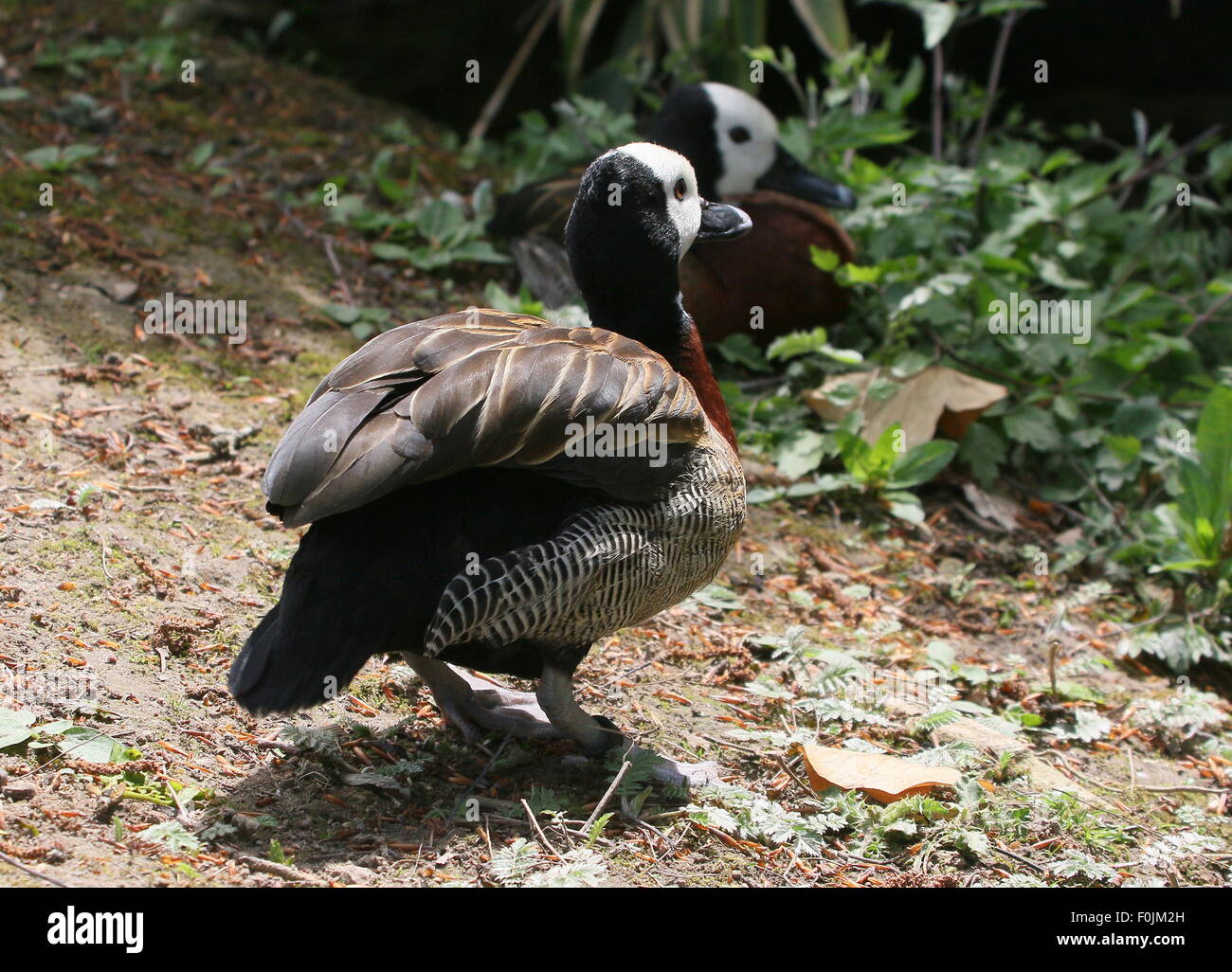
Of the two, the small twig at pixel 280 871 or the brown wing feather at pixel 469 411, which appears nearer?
the small twig at pixel 280 871

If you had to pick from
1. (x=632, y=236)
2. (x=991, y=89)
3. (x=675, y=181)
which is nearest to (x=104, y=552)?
(x=632, y=236)

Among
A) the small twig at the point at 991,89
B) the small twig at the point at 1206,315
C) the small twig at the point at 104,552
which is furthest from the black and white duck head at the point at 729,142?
the small twig at the point at 104,552

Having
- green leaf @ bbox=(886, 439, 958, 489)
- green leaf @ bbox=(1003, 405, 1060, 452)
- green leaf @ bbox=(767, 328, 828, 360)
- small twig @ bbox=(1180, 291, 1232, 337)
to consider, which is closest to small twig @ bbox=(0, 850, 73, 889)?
green leaf @ bbox=(886, 439, 958, 489)

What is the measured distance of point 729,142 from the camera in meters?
6.20

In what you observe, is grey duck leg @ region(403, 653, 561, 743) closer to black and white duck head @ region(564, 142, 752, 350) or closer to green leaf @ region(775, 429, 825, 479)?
black and white duck head @ region(564, 142, 752, 350)

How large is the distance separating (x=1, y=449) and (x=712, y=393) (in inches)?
85.8

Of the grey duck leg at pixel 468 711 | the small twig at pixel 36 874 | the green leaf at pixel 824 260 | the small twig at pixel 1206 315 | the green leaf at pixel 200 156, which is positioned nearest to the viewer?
the small twig at pixel 36 874

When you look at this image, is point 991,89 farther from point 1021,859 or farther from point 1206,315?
point 1021,859

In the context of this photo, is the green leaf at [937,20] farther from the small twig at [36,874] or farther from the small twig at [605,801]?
the small twig at [36,874]

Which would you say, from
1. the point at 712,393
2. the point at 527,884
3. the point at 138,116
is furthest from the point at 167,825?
the point at 138,116

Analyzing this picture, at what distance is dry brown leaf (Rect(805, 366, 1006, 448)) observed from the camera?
16.6ft

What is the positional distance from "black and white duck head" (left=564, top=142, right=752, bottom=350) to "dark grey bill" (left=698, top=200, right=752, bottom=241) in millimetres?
207

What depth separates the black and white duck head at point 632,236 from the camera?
3.49m
